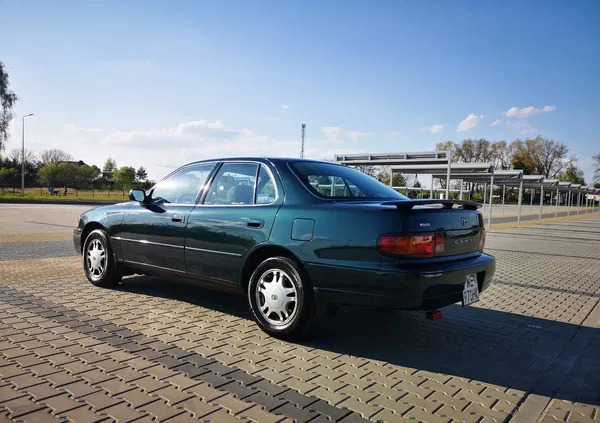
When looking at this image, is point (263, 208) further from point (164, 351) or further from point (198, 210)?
point (164, 351)

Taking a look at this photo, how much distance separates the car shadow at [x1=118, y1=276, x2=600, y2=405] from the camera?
341cm

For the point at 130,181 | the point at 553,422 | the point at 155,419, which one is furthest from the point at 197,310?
the point at 130,181

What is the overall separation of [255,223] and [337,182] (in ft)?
2.97

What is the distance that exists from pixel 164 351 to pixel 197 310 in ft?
4.12

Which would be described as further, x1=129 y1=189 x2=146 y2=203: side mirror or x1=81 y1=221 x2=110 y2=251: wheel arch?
x1=81 y1=221 x2=110 y2=251: wheel arch

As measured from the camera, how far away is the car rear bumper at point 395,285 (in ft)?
11.0

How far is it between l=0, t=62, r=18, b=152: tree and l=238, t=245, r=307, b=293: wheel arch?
4605 cm

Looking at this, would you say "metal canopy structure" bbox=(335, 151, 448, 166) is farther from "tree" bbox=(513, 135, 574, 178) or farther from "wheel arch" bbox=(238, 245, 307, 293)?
"tree" bbox=(513, 135, 574, 178)

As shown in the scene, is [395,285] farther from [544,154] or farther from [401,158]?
[544,154]

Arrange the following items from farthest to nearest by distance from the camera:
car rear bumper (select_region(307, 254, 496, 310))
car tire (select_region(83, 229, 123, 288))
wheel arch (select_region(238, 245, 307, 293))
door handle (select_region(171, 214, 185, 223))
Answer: car tire (select_region(83, 229, 123, 288)) < door handle (select_region(171, 214, 185, 223)) < wheel arch (select_region(238, 245, 307, 293)) < car rear bumper (select_region(307, 254, 496, 310))

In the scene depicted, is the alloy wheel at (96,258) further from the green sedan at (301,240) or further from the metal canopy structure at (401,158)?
the metal canopy structure at (401,158)

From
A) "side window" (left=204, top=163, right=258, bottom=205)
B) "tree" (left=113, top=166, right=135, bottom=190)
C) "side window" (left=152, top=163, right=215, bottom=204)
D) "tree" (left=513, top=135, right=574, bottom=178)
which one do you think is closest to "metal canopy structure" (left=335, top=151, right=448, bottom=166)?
"side window" (left=152, top=163, right=215, bottom=204)

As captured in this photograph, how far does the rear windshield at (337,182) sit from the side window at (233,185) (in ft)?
1.47

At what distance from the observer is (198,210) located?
467cm
